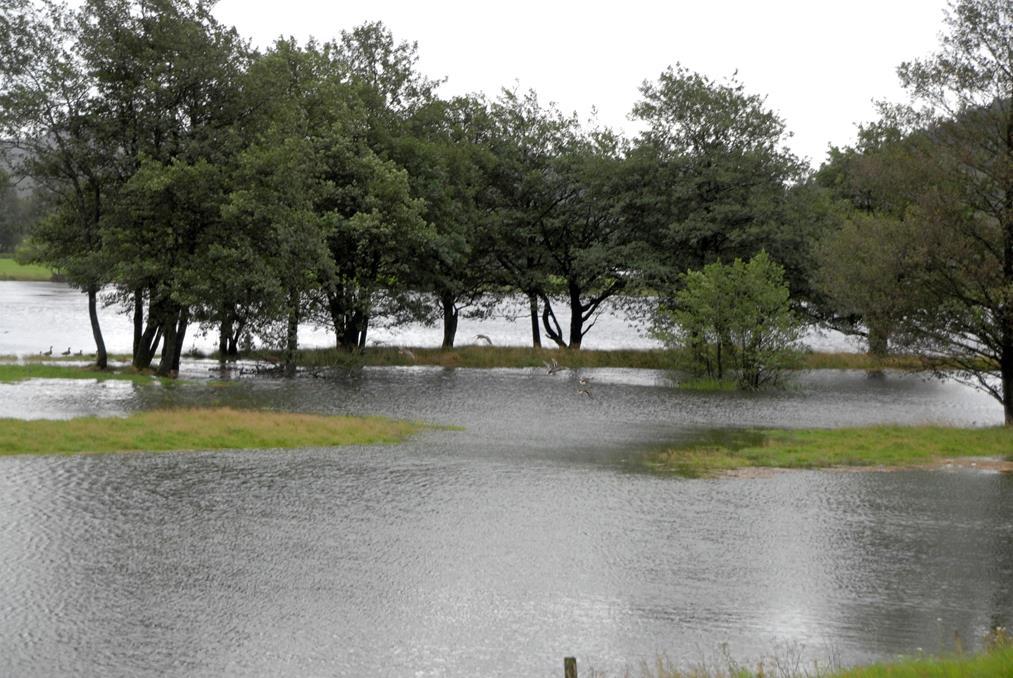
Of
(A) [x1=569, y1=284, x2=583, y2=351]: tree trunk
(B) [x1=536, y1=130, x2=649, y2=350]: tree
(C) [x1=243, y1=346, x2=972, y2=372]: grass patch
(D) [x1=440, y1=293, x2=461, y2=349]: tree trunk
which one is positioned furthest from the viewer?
(A) [x1=569, y1=284, x2=583, y2=351]: tree trunk

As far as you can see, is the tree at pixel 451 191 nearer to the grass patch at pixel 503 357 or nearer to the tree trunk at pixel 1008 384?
the grass patch at pixel 503 357

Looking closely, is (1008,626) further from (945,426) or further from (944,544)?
(945,426)

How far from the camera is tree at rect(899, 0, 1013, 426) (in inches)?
1401

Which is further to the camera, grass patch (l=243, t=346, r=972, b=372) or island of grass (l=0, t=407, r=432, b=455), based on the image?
grass patch (l=243, t=346, r=972, b=372)

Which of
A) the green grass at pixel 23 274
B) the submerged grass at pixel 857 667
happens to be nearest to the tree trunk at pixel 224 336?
the submerged grass at pixel 857 667

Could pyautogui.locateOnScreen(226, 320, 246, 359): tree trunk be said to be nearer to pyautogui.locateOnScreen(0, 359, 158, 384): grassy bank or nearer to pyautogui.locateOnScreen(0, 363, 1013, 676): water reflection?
pyautogui.locateOnScreen(0, 359, 158, 384): grassy bank

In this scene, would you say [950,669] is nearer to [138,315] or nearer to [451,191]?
[138,315]

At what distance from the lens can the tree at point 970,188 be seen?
35.6 meters

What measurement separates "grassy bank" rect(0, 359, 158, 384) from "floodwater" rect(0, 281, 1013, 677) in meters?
20.6

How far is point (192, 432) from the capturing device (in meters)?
30.9

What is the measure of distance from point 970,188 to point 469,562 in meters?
26.3

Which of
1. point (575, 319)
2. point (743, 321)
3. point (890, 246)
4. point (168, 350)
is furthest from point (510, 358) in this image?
point (890, 246)

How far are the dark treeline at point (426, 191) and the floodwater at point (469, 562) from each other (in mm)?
12732

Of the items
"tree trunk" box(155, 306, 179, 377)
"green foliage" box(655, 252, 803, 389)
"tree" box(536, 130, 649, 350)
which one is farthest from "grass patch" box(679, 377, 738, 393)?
"tree trunk" box(155, 306, 179, 377)
